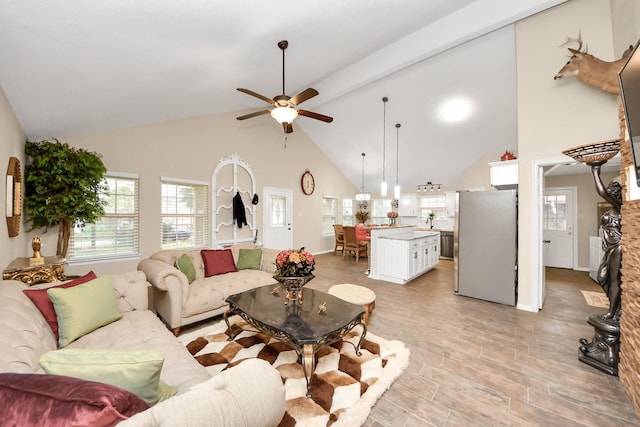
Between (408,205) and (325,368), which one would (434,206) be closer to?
(408,205)

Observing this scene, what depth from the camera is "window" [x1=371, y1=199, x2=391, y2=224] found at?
9.06m

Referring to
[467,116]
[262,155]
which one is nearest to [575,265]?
[467,116]

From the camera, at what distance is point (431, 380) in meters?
1.94

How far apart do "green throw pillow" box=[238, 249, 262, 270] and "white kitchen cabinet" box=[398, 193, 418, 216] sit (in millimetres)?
6090

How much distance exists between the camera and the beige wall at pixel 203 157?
3.89 m

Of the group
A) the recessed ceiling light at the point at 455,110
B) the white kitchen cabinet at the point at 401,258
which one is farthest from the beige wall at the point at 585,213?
the white kitchen cabinet at the point at 401,258

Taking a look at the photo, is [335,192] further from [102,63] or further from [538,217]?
[102,63]

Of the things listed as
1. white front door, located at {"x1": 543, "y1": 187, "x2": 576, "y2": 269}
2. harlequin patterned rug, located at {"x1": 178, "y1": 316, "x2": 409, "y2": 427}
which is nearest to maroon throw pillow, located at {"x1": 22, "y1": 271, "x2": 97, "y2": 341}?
harlequin patterned rug, located at {"x1": 178, "y1": 316, "x2": 409, "y2": 427}

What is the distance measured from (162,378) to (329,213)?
6911 mm

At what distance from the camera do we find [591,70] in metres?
2.76

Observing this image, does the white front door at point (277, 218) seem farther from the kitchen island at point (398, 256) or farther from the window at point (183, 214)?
the kitchen island at point (398, 256)

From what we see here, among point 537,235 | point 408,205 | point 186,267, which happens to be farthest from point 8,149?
point 408,205

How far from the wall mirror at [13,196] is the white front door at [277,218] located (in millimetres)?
3824

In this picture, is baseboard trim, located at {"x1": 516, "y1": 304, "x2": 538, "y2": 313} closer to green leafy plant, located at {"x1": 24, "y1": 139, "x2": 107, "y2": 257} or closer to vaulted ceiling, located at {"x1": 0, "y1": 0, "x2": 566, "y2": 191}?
vaulted ceiling, located at {"x1": 0, "y1": 0, "x2": 566, "y2": 191}
